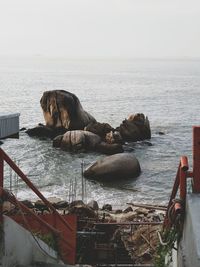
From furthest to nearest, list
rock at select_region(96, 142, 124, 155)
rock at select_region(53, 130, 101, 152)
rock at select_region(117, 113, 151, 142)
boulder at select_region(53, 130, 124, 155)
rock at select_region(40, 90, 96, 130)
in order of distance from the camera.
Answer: rock at select_region(40, 90, 96, 130) → rock at select_region(117, 113, 151, 142) → rock at select_region(53, 130, 101, 152) → boulder at select_region(53, 130, 124, 155) → rock at select_region(96, 142, 124, 155)

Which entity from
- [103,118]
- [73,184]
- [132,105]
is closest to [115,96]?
[132,105]

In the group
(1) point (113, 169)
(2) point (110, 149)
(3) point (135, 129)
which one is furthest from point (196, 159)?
(3) point (135, 129)

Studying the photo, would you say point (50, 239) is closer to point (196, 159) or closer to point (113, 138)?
point (196, 159)

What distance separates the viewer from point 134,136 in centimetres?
3603

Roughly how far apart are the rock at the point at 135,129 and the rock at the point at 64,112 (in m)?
4.07

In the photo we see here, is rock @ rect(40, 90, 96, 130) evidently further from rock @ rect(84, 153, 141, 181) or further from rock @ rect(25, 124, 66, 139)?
rock @ rect(84, 153, 141, 181)

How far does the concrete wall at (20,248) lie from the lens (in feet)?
17.3

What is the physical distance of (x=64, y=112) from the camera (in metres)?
38.9

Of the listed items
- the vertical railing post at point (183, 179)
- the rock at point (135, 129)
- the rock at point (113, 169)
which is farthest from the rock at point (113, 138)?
the vertical railing post at point (183, 179)

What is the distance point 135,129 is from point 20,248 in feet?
102

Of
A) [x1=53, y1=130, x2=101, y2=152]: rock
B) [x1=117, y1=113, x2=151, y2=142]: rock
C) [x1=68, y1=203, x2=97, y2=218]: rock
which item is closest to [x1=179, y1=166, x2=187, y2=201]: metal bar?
[x1=68, y1=203, x2=97, y2=218]: rock

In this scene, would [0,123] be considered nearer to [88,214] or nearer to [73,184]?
[73,184]

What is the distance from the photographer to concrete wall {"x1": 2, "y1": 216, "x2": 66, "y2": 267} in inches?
207

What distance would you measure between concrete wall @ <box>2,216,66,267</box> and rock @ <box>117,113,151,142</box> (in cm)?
2923
